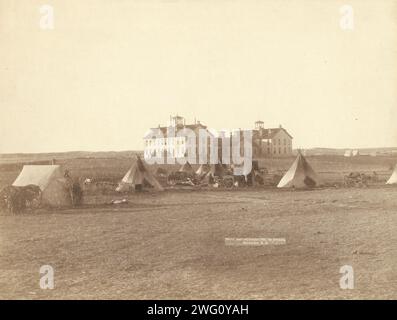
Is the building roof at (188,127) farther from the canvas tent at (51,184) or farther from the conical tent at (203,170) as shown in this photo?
the canvas tent at (51,184)

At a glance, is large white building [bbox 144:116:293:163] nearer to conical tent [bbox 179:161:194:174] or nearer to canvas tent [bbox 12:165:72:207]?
conical tent [bbox 179:161:194:174]

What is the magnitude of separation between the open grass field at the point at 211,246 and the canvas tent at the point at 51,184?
0.41 meters

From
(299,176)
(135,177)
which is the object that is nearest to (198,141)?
(135,177)

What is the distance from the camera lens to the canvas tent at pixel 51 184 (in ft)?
31.7

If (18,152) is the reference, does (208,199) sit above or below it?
below

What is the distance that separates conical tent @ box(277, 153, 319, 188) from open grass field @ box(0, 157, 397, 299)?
317 mm

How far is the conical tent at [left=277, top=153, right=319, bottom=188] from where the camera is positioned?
10422 millimetres

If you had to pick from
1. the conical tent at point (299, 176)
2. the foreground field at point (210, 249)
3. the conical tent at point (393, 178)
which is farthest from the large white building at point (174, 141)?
the conical tent at point (393, 178)

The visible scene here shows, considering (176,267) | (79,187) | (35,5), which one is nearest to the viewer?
(176,267)

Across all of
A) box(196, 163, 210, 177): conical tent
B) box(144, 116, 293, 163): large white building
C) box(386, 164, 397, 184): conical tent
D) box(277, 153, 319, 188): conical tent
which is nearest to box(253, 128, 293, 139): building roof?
box(144, 116, 293, 163): large white building

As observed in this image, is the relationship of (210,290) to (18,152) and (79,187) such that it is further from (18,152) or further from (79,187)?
(18,152)
